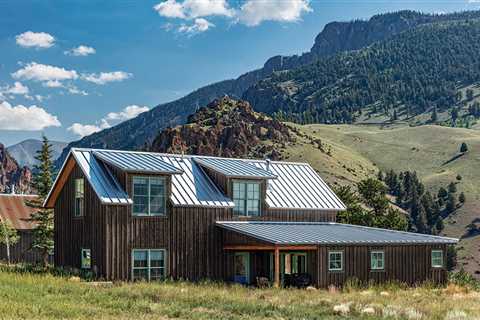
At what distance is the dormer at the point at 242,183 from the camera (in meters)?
38.5

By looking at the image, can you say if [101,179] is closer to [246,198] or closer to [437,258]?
[246,198]

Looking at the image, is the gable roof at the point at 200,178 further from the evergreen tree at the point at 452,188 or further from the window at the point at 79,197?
the evergreen tree at the point at 452,188

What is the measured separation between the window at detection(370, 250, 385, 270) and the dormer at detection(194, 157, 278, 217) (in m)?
6.19

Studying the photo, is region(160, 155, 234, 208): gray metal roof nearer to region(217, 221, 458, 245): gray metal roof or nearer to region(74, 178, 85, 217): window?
region(217, 221, 458, 245): gray metal roof

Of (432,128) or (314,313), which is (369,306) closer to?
(314,313)

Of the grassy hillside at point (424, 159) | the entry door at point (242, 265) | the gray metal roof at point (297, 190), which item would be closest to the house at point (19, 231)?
the gray metal roof at point (297, 190)

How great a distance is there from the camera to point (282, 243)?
33219mm

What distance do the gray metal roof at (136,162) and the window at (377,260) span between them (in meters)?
10.4

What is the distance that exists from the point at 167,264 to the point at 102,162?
19.0 feet

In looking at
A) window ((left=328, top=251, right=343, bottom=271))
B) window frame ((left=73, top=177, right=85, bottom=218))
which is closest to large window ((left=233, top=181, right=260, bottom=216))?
window ((left=328, top=251, right=343, bottom=271))

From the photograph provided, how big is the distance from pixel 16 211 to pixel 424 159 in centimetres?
11096

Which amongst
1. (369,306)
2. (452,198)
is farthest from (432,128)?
(369,306)

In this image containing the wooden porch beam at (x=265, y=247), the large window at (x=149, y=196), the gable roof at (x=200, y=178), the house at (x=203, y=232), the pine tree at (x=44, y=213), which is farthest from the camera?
the pine tree at (x=44, y=213)

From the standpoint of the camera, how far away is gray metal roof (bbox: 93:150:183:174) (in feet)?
115
